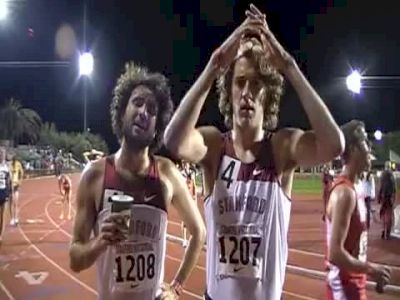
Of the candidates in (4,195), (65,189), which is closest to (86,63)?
(65,189)

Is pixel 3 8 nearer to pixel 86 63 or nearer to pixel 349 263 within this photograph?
pixel 86 63

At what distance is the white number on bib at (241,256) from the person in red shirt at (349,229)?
55 cm

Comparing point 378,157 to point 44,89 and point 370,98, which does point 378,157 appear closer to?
point 370,98

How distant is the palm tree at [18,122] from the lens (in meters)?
3.18

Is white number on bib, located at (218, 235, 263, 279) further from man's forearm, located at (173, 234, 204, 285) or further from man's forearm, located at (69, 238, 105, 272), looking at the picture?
man's forearm, located at (173, 234, 204, 285)

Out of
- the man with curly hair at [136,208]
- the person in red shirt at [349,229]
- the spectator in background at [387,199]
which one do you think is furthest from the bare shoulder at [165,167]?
the spectator in background at [387,199]

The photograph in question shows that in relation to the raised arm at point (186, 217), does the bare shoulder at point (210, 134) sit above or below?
above

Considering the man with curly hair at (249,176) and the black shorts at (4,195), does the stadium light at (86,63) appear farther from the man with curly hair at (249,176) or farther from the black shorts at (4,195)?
the man with curly hair at (249,176)

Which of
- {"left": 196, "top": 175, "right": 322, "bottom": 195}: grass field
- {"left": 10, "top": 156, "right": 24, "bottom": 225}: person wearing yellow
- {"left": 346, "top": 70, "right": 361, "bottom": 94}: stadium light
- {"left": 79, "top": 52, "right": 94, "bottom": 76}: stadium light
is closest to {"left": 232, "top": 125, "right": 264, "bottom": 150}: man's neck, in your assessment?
{"left": 196, "top": 175, "right": 322, "bottom": 195}: grass field

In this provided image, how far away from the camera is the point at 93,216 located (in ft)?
5.74

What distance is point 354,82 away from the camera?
10.7 feet

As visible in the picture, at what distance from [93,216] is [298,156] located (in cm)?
56

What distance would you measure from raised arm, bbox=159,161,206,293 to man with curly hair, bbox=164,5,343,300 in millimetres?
365

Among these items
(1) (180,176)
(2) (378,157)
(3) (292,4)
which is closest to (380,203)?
(2) (378,157)
